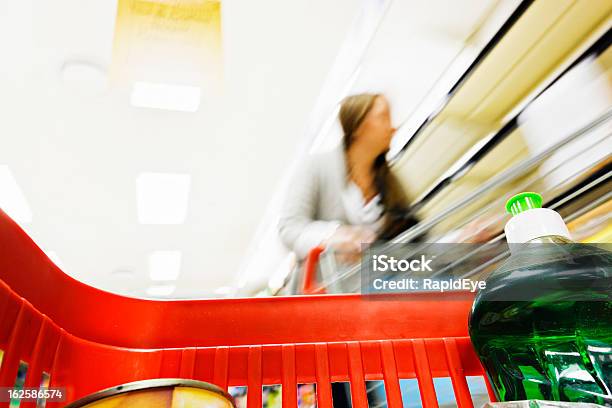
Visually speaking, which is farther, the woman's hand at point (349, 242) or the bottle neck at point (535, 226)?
the woman's hand at point (349, 242)

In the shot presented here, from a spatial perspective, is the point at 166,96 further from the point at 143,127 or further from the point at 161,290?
the point at 161,290

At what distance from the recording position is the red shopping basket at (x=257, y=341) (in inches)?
25.4

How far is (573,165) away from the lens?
2.96 feet

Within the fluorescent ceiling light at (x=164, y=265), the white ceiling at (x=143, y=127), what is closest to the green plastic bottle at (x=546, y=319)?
the white ceiling at (x=143, y=127)

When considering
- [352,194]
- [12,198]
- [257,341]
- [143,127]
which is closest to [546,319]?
[257,341]

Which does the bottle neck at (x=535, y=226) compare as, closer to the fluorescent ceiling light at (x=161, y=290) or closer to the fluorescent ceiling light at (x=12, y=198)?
the fluorescent ceiling light at (x=12, y=198)

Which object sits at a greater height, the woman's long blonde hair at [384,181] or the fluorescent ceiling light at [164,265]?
the fluorescent ceiling light at [164,265]

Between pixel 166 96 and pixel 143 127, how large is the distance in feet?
1.48

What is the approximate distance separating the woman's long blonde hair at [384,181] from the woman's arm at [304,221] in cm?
21

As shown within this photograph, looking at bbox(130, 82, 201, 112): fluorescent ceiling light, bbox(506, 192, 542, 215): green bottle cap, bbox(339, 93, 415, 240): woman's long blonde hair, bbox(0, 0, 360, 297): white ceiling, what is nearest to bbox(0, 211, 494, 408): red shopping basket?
bbox(506, 192, 542, 215): green bottle cap

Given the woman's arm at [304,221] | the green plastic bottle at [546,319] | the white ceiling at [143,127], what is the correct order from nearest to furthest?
the green plastic bottle at [546,319]
the woman's arm at [304,221]
the white ceiling at [143,127]

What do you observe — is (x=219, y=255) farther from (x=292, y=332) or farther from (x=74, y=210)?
(x=292, y=332)

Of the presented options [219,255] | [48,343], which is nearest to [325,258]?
[48,343]

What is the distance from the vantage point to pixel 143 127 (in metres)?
3.25
